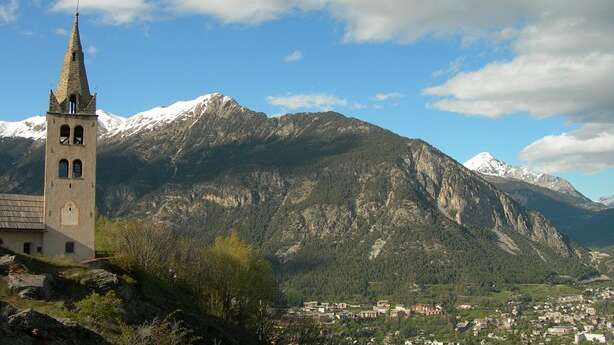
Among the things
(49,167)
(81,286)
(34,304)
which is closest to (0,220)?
(49,167)

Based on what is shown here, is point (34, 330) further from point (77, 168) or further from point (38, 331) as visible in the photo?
point (77, 168)

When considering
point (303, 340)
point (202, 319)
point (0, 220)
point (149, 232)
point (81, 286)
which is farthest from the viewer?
point (303, 340)

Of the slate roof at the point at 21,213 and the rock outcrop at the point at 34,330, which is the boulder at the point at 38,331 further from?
the slate roof at the point at 21,213

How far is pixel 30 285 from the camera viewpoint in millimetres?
42219

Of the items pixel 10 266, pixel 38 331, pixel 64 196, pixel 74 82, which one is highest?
pixel 74 82

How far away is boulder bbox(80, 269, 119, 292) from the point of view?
154 feet

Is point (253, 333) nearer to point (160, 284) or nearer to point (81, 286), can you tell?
point (160, 284)

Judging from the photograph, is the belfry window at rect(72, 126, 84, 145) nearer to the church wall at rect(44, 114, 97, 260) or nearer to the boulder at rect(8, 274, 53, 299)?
the church wall at rect(44, 114, 97, 260)

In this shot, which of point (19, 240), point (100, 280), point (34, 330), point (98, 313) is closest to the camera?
point (34, 330)

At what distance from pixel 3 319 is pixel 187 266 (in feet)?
155

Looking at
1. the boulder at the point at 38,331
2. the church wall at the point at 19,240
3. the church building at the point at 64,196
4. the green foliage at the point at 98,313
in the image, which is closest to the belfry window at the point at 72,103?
the church building at the point at 64,196

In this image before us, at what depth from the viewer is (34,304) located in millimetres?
40375

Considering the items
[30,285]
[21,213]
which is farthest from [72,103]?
[30,285]

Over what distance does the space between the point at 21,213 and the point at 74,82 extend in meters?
10.7
